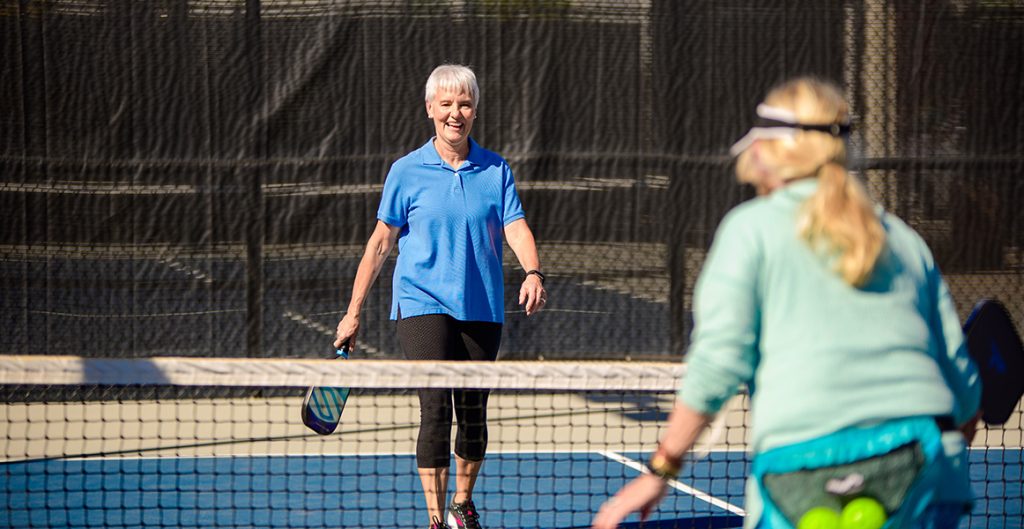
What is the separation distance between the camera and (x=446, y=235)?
4.43 meters

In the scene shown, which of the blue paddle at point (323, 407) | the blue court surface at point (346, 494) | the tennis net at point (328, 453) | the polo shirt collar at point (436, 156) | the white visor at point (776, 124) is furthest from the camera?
the blue court surface at point (346, 494)

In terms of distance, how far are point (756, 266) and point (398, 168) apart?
8.67ft

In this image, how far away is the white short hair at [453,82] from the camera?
4363 mm

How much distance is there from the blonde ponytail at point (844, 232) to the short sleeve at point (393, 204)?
261 cm

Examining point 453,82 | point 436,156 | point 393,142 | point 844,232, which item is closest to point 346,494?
point 436,156

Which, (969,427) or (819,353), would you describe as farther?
(969,427)

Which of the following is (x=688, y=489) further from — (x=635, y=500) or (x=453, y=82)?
(x=635, y=500)

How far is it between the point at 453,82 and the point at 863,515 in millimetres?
2676

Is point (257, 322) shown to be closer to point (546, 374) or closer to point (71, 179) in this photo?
point (71, 179)

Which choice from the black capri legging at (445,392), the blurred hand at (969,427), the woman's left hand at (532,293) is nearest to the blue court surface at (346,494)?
the black capri legging at (445,392)

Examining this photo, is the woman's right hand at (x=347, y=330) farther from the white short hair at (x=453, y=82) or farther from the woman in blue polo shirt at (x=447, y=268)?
the white short hair at (x=453, y=82)

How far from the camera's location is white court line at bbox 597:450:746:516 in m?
5.23

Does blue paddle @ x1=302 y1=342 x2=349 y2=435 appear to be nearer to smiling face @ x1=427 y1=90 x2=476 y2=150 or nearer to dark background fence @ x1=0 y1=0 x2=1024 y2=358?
smiling face @ x1=427 y1=90 x2=476 y2=150

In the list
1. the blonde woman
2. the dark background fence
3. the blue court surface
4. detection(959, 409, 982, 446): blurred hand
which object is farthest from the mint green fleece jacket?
the dark background fence
